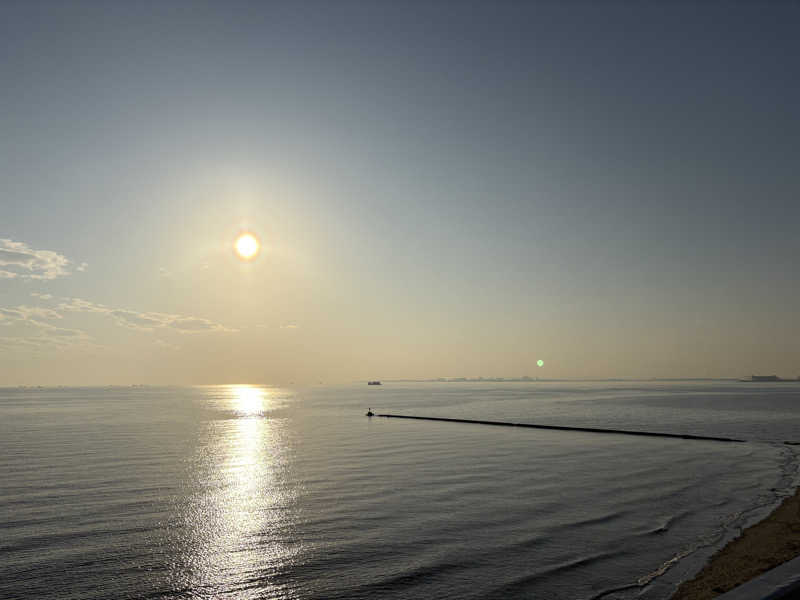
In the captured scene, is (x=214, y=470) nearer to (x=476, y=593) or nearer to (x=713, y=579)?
(x=476, y=593)

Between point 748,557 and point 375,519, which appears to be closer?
point 748,557

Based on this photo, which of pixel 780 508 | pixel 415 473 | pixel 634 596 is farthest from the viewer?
pixel 415 473

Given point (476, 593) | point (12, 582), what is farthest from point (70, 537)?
point (476, 593)

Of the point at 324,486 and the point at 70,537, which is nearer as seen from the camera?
A: the point at 70,537

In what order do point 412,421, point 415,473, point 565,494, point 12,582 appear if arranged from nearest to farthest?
1. point 12,582
2. point 565,494
3. point 415,473
4. point 412,421

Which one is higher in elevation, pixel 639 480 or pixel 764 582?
pixel 764 582

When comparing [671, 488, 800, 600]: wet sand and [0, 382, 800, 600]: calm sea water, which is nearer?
[671, 488, 800, 600]: wet sand

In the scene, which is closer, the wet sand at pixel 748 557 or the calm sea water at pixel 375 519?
the wet sand at pixel 748 557
